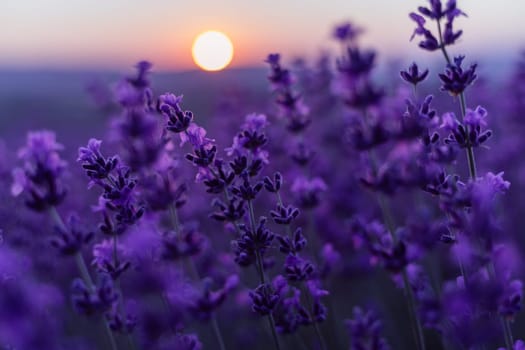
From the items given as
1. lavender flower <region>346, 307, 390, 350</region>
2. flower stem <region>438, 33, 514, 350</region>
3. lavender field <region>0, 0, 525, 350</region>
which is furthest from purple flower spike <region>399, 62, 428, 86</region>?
lavender flower <region>346, 307, 390, 350</region>

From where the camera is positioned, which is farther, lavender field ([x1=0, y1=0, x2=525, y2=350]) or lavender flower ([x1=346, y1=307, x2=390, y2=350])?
lavender flower ([x1=346, y1=307, x2=390, y2=350])

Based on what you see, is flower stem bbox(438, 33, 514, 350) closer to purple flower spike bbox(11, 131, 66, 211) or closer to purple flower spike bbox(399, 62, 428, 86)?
purple flower spike bbox(399, 62, 428, 86)

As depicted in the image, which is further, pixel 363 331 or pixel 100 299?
pixel 363 331

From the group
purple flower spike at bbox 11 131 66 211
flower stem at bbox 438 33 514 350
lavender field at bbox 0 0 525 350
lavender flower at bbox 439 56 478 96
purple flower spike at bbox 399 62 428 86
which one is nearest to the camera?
lavender field at bbox 0 0 525 350

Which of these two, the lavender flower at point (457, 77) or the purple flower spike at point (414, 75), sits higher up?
the purple flower spike at point (414, 75)

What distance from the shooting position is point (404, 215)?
24.0ft

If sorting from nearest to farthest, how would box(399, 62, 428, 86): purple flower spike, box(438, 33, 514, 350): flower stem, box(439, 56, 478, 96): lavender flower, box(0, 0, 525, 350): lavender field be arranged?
box(0, 0, 525, 350): lavender field
box(438, 33, 514, 350): flower stem
box(439, 56, 478, 96): lavender flower
box(399, 62, 428, 86): purple flower spike

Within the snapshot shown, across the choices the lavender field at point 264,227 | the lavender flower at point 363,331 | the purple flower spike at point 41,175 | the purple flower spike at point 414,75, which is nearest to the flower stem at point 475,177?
the lavender field at point 264,227

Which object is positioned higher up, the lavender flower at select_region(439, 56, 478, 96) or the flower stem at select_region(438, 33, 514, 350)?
the lavender flower at select_region(439, 56, 478, 96)

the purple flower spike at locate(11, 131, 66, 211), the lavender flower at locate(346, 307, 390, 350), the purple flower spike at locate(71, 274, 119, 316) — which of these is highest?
the purple flower spike at locate(11, 131, 66, 211)

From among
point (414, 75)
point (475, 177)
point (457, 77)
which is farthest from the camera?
point (414, 75)

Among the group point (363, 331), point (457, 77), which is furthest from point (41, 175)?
point (457, 77)

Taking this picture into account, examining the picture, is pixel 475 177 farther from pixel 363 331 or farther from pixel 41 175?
pixel 41 175

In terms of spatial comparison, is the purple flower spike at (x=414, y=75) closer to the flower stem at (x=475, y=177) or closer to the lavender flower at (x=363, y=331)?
the flower stem at (x=475, y=177)
